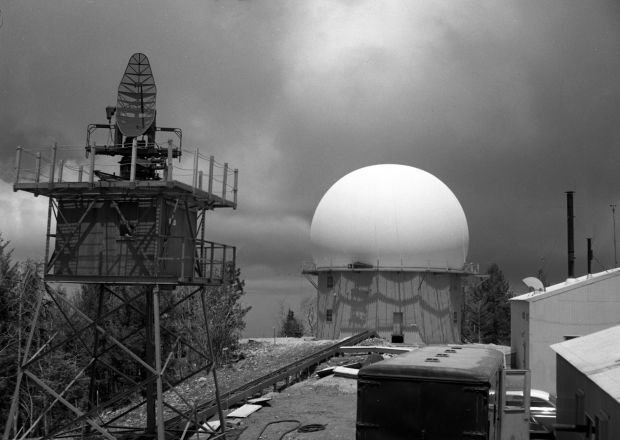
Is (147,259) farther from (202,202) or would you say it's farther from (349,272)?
(349,272)

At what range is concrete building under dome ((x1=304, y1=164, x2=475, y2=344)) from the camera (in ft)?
137

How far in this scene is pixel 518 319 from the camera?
107 ft

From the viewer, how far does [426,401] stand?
31.6ft

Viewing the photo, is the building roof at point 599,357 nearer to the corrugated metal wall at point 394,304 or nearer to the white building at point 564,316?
the white building at point 564,316

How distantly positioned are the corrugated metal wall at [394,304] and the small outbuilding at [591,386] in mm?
24237

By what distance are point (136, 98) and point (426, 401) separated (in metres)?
12.1

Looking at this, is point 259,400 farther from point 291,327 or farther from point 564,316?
point 291,327

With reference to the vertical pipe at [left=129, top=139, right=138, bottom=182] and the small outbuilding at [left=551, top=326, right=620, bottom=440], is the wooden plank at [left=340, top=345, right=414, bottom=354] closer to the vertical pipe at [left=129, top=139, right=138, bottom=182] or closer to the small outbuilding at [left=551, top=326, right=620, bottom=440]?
the small outbuilding at [left=551, top=326, right=620, bottom=440]

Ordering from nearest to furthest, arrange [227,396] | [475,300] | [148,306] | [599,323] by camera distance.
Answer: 1. [148,306]
2. [227,396]
3. [599,323]
4. [475,300]

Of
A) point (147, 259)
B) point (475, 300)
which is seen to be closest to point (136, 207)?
point (147, 259)

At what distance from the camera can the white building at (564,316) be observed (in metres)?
27.9

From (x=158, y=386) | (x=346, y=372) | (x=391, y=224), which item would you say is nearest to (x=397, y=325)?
(x=391, y=224)

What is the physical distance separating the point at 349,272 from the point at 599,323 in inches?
702

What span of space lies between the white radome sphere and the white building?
13498mm
